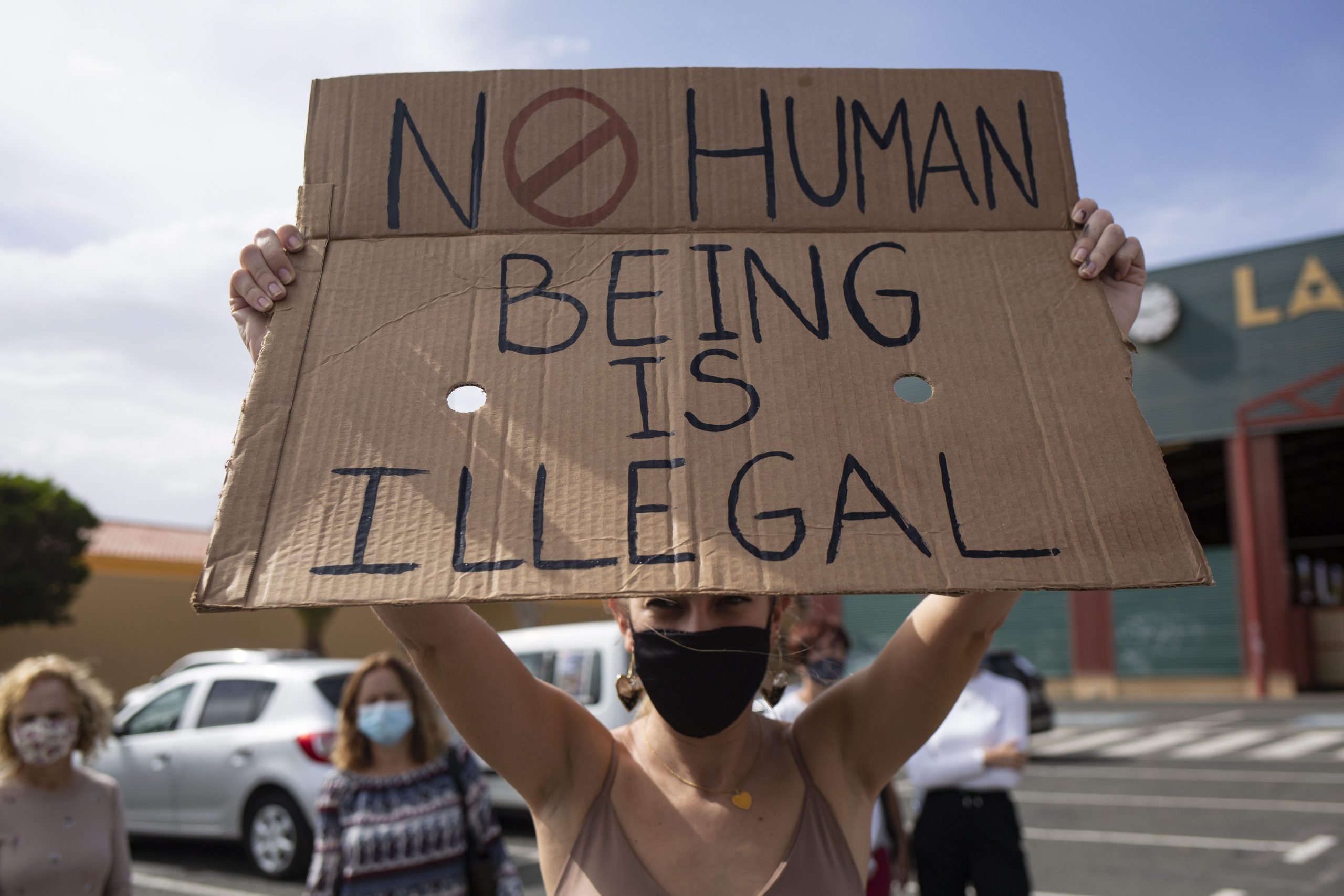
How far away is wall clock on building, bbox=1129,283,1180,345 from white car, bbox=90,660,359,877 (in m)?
20.7

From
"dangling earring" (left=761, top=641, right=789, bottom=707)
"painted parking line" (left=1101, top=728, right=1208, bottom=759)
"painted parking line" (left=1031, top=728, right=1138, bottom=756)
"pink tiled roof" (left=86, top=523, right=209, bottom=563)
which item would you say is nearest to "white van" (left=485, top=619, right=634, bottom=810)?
"dangling earring" (left=761, top=641, right=789, bottom=707)

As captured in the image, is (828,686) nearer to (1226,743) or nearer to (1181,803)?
(1181,803)

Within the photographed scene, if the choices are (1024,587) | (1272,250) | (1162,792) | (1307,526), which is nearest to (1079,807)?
(1162,792)

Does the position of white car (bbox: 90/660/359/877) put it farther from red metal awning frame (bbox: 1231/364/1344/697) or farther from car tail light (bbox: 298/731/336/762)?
red metal awning frame (bbox: 1231/364/1344/697)

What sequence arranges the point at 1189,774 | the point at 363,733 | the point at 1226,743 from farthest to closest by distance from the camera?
1. the point at 1226,743
2. the point at 1189,774
3. the point at 363,733

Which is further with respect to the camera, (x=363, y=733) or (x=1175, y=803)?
(x=1175, y=803)

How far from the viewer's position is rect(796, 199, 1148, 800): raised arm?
5.84ft

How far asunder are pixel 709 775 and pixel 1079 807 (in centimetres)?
933

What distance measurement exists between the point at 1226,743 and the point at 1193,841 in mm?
7221

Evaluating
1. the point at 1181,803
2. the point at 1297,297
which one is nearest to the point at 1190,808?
the point at 1181,803

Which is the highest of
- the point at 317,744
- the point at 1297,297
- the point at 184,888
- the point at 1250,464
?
the point at 1297,297

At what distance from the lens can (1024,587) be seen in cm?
139

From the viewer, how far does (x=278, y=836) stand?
7.44 meters

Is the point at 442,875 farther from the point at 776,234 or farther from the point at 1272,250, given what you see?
the point at 1272,250
